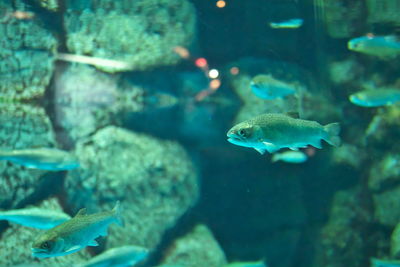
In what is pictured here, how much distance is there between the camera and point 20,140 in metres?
5.48

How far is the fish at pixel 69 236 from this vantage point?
2.87 meters

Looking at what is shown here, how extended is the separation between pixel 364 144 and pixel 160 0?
5346mm

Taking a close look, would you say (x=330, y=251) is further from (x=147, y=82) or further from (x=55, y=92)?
(x=55, y=92)

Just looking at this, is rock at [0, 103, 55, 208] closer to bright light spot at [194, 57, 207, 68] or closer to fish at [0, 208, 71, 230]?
fish at [0, 208, 71, 230]

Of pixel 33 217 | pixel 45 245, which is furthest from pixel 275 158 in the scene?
pixel 45 245

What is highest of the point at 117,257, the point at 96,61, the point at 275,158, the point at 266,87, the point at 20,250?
the point at 96,61

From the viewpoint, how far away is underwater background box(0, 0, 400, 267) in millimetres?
5887

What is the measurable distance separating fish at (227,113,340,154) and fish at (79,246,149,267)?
2487 millimetres

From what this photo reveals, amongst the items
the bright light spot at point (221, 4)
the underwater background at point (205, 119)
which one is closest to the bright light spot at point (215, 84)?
the underwater background at point (205, 119)

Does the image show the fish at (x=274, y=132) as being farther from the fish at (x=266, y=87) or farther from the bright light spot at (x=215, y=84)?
the bright light spot at (x=215, y=84)

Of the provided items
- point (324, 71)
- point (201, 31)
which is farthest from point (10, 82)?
point (324, 71)

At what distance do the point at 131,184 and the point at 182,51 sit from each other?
2.84 meters

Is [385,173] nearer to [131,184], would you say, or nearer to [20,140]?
[131,184]

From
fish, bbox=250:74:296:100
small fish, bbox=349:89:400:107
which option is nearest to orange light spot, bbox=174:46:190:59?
fish, bbox=250:74:296:100
